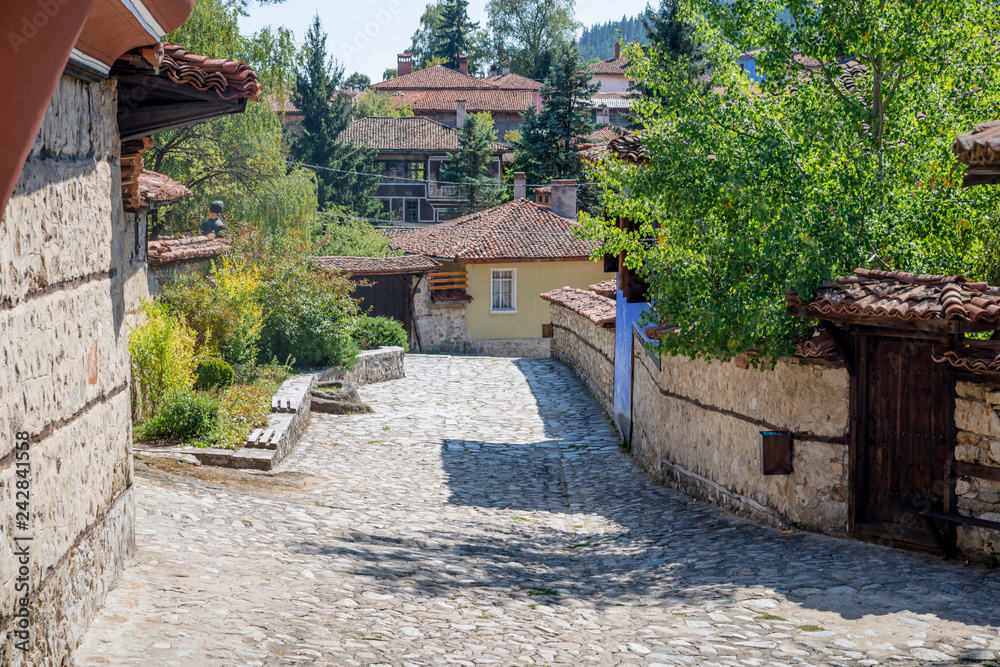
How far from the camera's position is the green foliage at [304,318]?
16.2 metres

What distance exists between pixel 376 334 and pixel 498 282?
8.76 m

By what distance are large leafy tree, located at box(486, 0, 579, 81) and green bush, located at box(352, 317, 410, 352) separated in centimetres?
4377

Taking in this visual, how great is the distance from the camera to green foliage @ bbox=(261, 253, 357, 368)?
1619 cm

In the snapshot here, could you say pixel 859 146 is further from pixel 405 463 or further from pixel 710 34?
pixel 405 463

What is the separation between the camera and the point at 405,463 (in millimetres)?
11672

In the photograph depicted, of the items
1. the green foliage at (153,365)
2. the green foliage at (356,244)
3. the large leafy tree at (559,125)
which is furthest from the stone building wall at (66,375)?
the large leafy tree at (559,125)

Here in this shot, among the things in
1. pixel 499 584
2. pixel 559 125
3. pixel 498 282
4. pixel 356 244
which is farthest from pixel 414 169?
pixel 499 584

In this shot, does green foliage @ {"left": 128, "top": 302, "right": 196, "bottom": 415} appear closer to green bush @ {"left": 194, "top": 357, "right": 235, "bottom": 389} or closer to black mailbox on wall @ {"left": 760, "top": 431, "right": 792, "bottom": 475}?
green bush @ {"left": 194, "top": 357, "right": 235, "bottom": 389}

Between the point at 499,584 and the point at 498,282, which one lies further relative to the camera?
the point at 498,282

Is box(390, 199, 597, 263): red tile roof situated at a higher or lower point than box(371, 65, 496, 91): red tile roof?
lower

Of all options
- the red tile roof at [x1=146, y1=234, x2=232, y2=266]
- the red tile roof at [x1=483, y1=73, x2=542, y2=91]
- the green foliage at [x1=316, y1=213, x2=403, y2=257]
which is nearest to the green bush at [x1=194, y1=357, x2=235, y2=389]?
the red tile roof at [x1=146, y1=234, x2=232, y2=266]

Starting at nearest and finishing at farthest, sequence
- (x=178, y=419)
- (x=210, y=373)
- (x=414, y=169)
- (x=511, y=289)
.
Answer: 1. (x=178, y=419)
2. (x=210, y=373)
3. (x=511, y=289)
4. (x=414, y=169)

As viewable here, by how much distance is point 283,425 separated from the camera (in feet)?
36.8

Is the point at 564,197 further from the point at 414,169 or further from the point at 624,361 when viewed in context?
the point at 624,361
